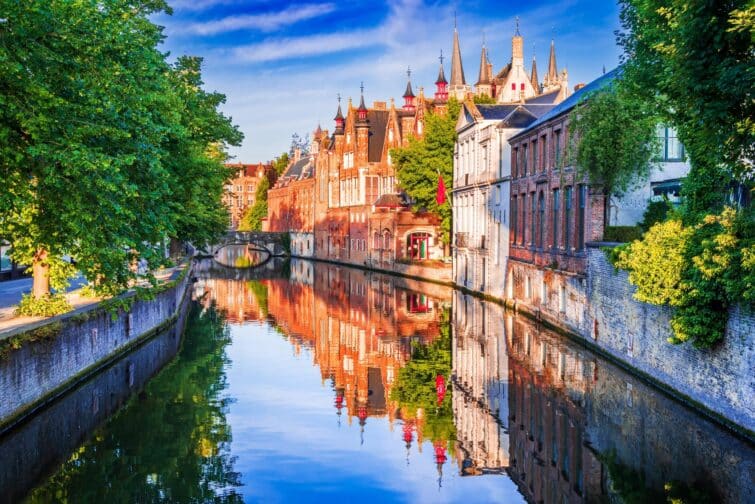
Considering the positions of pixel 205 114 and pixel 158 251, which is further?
pixel 205 114

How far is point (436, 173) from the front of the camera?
59.4 meters

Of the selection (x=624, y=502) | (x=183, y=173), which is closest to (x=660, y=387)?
(x=624, y=502)

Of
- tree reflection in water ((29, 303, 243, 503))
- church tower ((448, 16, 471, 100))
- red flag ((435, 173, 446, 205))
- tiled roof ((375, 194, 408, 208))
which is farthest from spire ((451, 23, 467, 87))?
tree reflection in water ((29, 303, 243, 503))

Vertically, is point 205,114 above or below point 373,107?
below

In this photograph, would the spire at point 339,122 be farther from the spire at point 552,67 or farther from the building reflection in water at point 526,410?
the building reflection in water at point 526,410

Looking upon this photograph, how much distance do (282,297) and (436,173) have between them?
15467 mm

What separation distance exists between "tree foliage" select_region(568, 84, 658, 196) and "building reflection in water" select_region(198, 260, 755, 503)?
20.6 ft

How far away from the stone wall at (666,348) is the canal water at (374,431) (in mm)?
553

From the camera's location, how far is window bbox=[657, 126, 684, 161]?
30.4 m

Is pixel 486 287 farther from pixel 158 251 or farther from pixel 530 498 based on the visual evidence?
pixel 530 498

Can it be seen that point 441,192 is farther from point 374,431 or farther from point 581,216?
point 374,431

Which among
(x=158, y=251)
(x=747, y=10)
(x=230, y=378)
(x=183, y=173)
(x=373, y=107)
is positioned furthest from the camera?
(x=373, y=107)

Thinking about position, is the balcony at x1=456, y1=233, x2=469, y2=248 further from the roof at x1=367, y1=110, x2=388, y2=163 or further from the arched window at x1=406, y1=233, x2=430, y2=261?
the roof at x1=367, y1=110, x2=388, y2=163

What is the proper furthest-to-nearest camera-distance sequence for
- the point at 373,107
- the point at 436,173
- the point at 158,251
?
the point at 373,107
the point at 436,173
the point at 158,251
